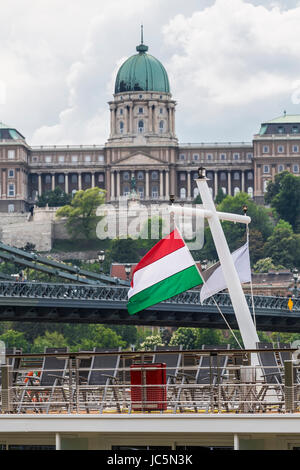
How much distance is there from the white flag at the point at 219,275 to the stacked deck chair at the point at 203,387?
8.06ft

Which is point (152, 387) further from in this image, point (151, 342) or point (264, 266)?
point (264, 266)

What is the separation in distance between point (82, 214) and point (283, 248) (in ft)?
101

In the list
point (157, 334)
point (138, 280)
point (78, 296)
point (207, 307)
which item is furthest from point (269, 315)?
point (157, 334)

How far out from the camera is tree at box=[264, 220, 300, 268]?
6934 inches

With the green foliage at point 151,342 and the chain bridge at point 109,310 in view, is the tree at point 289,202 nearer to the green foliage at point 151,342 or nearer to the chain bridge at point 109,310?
the green foliage at point 151,342

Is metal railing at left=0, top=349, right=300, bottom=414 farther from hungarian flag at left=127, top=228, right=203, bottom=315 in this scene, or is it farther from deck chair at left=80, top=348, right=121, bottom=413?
hungarian flag at left=127, top=228, right=203, bottom=315

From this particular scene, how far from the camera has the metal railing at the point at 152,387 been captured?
17.0m

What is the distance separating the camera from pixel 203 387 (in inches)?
678

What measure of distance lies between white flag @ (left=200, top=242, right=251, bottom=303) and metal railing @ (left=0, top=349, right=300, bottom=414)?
2876 mm

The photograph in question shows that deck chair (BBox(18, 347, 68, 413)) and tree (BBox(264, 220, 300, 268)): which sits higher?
tree (BBox(264, 220, 300, 268))

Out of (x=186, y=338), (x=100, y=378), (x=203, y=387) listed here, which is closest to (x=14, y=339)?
(x=186, y=338)

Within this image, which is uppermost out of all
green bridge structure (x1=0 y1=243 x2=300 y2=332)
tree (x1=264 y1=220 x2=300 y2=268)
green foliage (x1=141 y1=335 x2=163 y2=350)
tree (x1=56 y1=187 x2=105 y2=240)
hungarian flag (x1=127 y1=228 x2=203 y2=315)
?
tree (x1=56 y1=187 x2=105 y2=240)

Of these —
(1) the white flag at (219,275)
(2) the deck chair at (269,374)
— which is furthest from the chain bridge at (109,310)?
(2) the deck chair at (269,374)

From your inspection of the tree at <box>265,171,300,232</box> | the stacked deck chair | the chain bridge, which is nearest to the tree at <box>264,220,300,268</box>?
the tree at <box>265,171,300,232</box>
